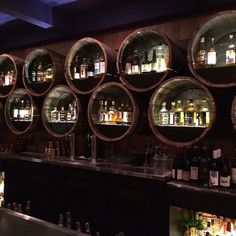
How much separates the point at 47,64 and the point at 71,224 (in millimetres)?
2098

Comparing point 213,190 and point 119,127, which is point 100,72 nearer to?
point 119,127

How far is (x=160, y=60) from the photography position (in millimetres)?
2928

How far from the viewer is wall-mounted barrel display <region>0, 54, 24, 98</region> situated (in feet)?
12.8

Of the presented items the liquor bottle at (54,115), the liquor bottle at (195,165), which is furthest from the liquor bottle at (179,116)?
the liquor bottle at (54,115)

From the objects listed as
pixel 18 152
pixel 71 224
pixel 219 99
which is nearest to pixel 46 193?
pixel 71 224

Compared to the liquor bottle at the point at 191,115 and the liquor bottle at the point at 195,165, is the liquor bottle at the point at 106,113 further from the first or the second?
the liquor bottle at the point at 195,165

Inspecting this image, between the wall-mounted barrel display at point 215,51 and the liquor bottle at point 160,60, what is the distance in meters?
0.36

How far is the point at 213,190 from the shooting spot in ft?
7.16

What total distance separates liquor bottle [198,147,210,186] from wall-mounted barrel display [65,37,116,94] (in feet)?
3.93

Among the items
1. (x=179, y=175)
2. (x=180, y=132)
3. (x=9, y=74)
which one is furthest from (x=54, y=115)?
(x=179, y=175)

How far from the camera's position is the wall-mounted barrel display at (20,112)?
3725 mm

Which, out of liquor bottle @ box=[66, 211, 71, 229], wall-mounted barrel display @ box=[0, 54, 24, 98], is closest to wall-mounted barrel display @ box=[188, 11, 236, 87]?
liquor bottle @ box=[66, 211, 71, 229]

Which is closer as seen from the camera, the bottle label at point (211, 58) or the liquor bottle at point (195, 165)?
the liquor bottle at point (195, 165)

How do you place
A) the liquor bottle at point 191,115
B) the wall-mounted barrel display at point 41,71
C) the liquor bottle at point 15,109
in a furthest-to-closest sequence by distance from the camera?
the liquor bottle at point 15,109
the wall-mounted barrel display at point 41,71
the liquor bottle at point 191,115
